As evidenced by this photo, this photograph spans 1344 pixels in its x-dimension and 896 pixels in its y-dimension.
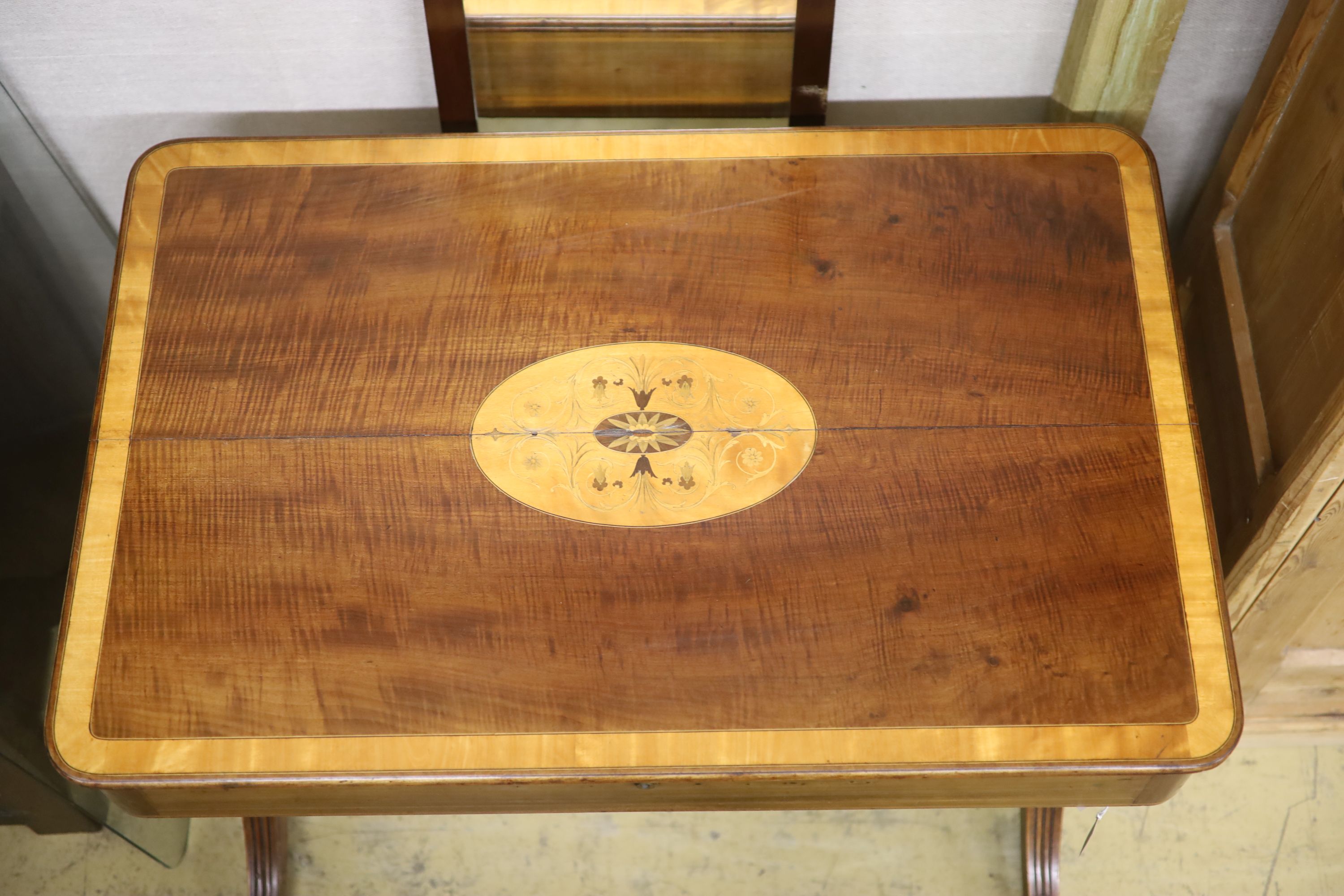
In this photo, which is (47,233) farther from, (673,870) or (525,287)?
(673,870)

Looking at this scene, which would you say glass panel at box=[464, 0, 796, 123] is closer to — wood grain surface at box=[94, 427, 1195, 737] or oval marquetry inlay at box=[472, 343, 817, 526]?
oval marquetry inlay at box=[472, 343, 817, 526]

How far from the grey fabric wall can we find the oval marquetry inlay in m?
0.69

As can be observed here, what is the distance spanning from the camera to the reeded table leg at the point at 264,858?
1.82 meters

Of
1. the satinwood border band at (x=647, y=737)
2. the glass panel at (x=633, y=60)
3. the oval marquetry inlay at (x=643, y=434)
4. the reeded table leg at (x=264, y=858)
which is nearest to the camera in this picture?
the satinwood border band at (x=647, y=737)

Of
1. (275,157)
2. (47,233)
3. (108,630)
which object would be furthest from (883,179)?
(47,233)

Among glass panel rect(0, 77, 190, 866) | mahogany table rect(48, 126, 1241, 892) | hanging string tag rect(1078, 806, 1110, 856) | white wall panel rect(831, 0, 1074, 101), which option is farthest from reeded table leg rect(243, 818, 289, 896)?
white wall panel rect(831, 0, 1074, 101)

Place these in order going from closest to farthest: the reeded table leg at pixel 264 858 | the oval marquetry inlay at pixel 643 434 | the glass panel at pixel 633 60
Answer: the oval marquetry inlay at pixel 643 434 < the glass panel at pixel 633 60 < the reeded table leg at pixel 264 858

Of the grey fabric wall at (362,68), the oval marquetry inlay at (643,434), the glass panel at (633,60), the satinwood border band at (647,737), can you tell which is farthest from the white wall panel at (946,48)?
the oval marquetry inlay at (643,434)

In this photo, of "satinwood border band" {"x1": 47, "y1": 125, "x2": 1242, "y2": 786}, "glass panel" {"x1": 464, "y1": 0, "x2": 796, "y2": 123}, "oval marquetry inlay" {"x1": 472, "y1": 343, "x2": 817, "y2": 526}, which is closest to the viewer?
"satinwood border band" {"x1": 47, "y1": 125, "x2": 1242, "y2": 786}

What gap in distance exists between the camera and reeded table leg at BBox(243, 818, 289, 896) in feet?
5.97

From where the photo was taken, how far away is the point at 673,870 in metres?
1.92

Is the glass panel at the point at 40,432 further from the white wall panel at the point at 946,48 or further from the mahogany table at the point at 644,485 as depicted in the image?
the white wall panel at the point at 946,48

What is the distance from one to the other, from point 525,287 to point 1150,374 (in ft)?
2.82

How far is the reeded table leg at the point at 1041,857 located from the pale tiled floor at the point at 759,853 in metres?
0.06
